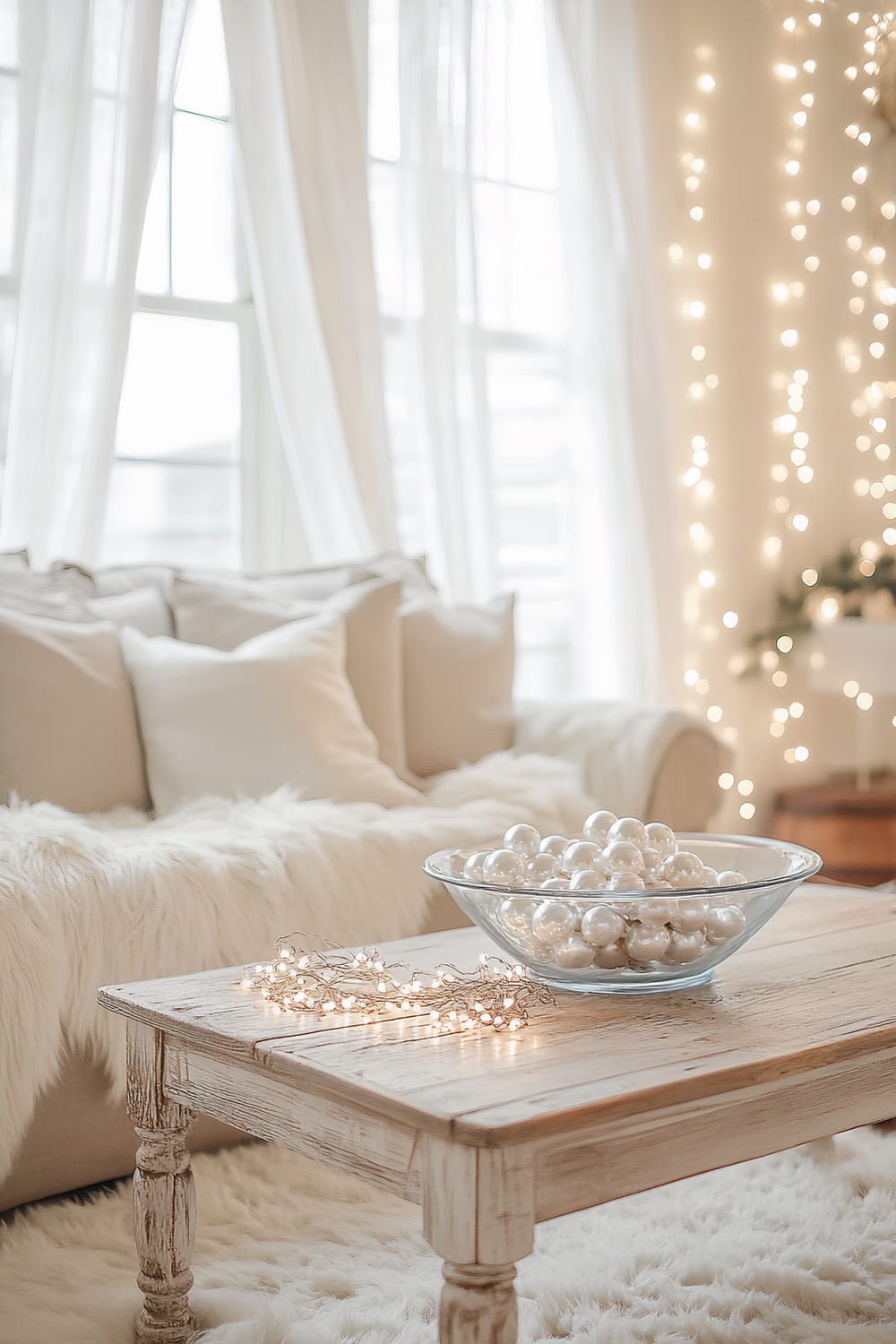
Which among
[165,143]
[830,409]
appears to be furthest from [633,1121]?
[830,409]

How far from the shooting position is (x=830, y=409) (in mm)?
4230

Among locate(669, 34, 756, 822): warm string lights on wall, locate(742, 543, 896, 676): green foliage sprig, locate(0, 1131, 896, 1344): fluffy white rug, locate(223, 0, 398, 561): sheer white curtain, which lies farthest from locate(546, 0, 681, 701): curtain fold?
locate(0, 1131, 896, 1344): fluffy white rug

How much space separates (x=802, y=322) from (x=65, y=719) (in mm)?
2882

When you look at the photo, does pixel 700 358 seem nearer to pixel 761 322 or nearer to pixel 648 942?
pixel 761 322

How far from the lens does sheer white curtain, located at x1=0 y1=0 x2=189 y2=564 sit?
8.63 ft

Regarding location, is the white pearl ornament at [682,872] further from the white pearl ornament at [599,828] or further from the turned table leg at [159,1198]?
the turned table leg at [159,1198]

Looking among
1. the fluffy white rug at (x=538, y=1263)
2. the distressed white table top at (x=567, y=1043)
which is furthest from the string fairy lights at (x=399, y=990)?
the fluffy white rug at (x=538, y=1263)

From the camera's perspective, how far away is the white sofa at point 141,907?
158 cm

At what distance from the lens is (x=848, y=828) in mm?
3691

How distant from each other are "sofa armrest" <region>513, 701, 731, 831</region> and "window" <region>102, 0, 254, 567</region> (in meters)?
1.09

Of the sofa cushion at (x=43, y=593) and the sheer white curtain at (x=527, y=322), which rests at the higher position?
the sheer white curtain at (x=527, y=322)

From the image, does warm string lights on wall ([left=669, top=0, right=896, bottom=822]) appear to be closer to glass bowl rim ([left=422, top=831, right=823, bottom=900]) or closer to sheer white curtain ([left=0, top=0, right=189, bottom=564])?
sheer white curtain ([left=0, top=0, right=189, bottom=564])

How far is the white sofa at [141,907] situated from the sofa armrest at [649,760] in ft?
0.67

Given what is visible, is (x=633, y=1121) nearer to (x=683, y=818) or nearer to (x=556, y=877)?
(x=556, y=877)
